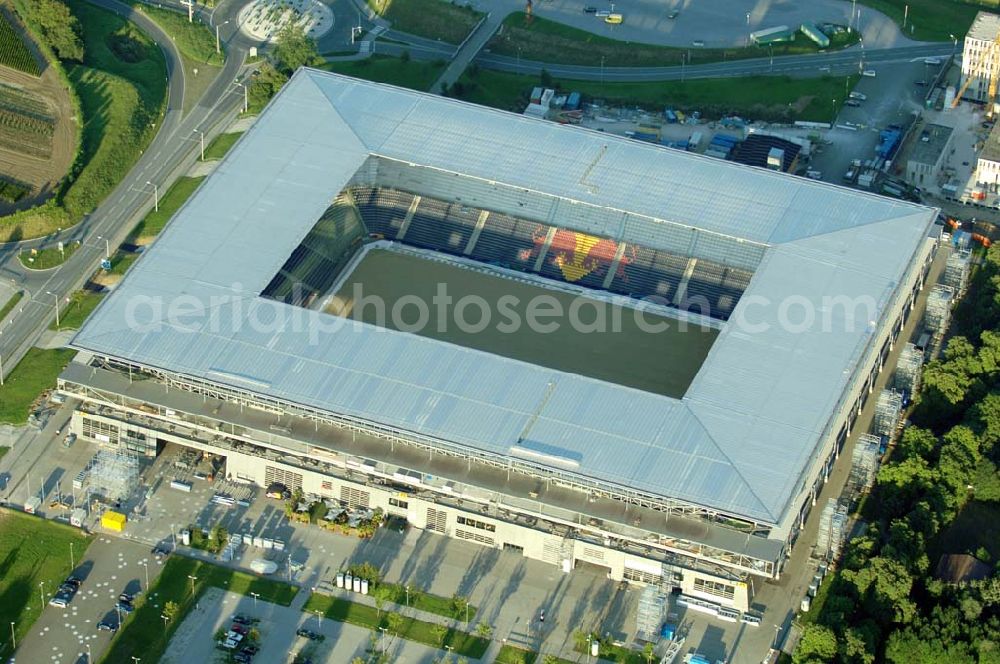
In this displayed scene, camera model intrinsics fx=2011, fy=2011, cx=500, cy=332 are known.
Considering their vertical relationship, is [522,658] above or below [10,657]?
above

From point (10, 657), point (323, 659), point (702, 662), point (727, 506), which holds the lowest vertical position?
point (10, 657)

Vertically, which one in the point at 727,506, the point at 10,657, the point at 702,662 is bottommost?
the point at 10,657

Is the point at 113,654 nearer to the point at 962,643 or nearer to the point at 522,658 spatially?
the point at 522,658

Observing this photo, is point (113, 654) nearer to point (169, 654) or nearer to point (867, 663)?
point (169, 654)

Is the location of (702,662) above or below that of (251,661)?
above

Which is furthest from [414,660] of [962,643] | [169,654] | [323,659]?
[962,643]

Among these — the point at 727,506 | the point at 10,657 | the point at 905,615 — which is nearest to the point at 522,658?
the point at 727,506
